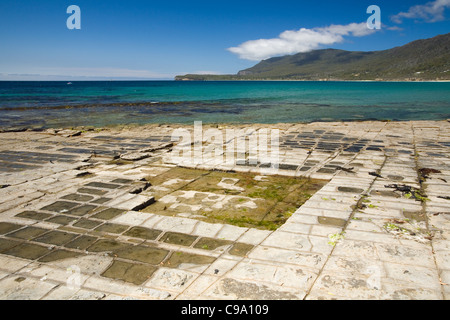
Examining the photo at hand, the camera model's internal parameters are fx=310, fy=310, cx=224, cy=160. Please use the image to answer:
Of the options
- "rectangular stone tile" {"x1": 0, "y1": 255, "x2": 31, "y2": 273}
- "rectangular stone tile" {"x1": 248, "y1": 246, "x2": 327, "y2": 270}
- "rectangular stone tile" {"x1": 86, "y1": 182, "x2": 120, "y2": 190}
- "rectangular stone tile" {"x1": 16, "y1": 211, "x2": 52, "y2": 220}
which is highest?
"rectangular stone tile" {"x1": 86, "y1": 182, "x2": 120, "y2": 190}

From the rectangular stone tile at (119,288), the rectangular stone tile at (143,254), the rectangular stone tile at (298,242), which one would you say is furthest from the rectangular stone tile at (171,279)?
the rectangular stone tile at (298,242)

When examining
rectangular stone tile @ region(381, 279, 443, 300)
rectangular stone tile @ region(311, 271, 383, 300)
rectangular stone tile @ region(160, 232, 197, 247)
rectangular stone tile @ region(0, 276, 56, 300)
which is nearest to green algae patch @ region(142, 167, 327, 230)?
rectangular stone tile @ region(160, 232, 197, 247)

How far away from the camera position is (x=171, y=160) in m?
8.52

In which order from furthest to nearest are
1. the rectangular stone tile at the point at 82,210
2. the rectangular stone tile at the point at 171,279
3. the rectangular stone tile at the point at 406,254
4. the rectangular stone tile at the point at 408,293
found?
the rectangular stone tile at the point at 82,210 → the rectangular stone tile at the point at 406,254 → the rectangular stone tile at the point at 171,279 → the rectangular stone tile at the point at 408,293

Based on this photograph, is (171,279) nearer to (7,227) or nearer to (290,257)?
(290,257)

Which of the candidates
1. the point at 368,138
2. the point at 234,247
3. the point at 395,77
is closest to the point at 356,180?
the point at 234,247

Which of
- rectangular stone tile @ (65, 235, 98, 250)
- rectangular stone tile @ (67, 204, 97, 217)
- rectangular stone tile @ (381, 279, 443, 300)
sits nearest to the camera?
rectangular stone tile @ (381, 279, 443, 300)

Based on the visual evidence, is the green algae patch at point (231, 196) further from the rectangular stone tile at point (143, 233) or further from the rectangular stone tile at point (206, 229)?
the rectangular stone tile at point (143, 233)

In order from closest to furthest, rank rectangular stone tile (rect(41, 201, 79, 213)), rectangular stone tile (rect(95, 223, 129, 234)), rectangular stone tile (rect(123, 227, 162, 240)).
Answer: rectangular stone tile (rect(123, 227, 162, 240)) < rectangular stone tile (rect(95, 223, 129, 234)) < rectangular stone tile (rect(41, 201, 79, 213))

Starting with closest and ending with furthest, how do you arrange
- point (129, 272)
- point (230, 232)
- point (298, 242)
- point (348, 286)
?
point (348, 286) → point (129, 272) → point (298, 242) → point (230, 232)

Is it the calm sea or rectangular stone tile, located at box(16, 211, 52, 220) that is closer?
rectangular stone tile, located at box(16, 211, 52, 220)

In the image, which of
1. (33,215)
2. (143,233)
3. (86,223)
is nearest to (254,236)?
(143,233)

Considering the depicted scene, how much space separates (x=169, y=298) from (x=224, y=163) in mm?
5185

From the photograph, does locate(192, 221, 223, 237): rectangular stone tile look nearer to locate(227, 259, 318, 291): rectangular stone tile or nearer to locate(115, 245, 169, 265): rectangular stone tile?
locate(115, 245, 169, 265): rectangular stone tile
